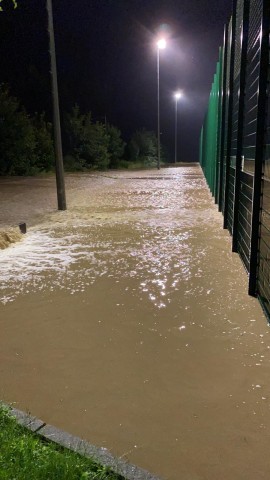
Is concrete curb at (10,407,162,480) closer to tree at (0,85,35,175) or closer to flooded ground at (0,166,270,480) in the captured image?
flooded ground at (0,166,270,480)

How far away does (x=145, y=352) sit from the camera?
349 centimetres

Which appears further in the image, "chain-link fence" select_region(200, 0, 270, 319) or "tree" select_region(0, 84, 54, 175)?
"tree" select_region(0, 84, 54, 175)

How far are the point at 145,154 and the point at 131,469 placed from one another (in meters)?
52.4

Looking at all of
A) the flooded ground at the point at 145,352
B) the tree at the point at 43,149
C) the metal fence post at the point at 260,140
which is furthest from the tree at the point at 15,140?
the metal fence post at the point at 260,140

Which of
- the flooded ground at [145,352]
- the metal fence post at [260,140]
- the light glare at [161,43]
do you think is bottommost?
the flooded ground at [145,352]

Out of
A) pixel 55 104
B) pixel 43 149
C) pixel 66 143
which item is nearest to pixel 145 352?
pixel 55 104

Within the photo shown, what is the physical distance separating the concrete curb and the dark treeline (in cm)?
2521

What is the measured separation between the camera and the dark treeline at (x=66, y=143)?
26.0 meters

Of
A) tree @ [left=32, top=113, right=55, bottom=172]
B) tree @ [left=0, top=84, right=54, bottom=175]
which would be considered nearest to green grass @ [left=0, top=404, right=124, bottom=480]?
tree @ [left=0, top=84, right=54, bottom=175]

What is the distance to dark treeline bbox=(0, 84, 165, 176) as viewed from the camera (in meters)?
26.0

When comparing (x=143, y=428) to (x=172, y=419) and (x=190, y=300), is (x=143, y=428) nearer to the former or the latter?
(x=172, y=419)

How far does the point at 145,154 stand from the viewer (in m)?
53.2

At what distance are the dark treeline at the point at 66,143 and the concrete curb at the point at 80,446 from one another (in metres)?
25.2

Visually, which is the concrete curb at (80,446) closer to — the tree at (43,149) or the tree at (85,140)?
the tree at (43,149)
